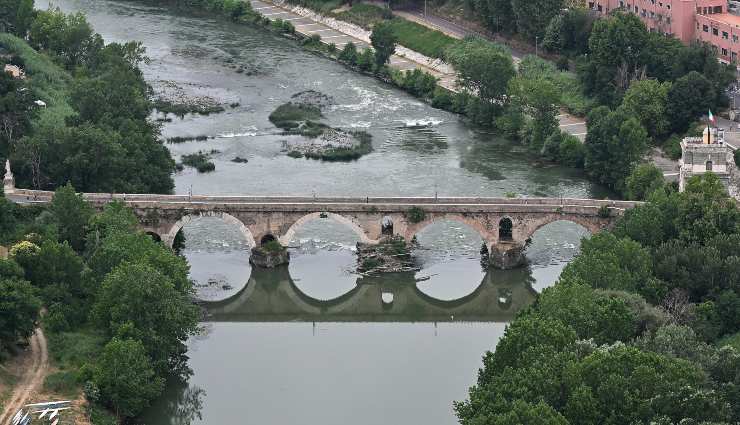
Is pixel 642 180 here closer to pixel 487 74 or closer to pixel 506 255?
pixel 506 255

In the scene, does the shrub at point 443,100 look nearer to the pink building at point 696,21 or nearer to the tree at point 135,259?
the pink building at point 696,21

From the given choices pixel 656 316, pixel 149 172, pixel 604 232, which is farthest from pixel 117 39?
pixel 656 316

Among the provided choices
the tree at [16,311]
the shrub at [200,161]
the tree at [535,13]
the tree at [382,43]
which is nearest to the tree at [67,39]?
the shrub at [200,161]

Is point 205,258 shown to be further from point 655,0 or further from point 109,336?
point 655,0

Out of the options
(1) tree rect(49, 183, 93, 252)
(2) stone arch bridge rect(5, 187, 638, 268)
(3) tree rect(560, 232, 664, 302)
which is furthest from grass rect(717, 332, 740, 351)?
(1) tree rect(49, 183, 93, 252)

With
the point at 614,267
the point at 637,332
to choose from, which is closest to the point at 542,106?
the point at 614,267

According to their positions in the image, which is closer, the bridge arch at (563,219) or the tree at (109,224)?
the tree at (109,224)

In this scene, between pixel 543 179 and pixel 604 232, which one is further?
pixel 543 179
